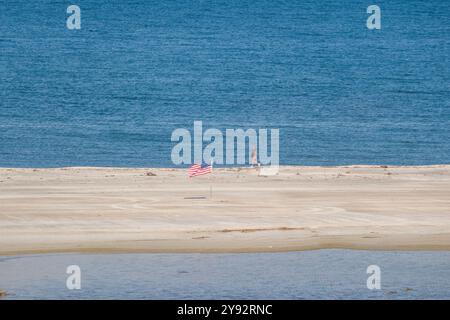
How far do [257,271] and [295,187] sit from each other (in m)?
12.2

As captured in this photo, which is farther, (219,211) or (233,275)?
(219,211)

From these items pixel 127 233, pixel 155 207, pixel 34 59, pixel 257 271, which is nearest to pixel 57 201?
pixel 155 207

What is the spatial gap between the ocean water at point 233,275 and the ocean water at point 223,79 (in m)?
24.0

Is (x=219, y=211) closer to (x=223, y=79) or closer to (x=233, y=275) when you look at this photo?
(x=233, y=275)

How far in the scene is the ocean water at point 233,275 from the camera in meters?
Result: 19.6

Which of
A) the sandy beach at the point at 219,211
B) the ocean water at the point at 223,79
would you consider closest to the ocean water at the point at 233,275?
the sandy beach at the point at 219,211

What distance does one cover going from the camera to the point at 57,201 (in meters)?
29.3

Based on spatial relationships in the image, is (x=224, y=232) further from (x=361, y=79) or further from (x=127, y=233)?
(x=361, y=79)

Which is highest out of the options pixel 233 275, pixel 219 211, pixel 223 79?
pixel 223 79

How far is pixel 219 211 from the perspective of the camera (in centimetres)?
2788

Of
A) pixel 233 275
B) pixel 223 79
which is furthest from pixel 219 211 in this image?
pixel 223 79

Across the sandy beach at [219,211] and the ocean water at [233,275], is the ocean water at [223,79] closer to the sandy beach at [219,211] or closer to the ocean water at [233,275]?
the sandy beach at [219,211]

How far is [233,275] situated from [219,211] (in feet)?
22.4
